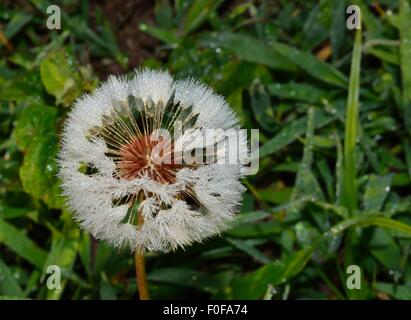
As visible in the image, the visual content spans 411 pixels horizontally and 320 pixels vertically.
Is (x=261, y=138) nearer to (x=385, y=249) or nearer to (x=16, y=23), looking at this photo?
(x=385, y=249)

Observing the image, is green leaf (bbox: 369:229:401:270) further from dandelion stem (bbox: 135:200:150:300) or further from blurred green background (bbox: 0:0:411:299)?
dandelion stem (bbox: 135:200:150:300)

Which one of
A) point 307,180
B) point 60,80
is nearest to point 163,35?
point 60,80

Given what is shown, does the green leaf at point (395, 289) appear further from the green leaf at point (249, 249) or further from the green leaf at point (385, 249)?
the green leaf at point (249, 249)

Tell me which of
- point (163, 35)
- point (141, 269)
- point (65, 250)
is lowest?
point (141, 269)

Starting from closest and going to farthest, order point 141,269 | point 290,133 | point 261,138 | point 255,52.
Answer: point 141,269 → point 290,133 → point 261,138 → point 255,52

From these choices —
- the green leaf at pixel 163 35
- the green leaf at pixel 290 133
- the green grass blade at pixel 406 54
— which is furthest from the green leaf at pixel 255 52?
the green grass blade at pixel 406 54

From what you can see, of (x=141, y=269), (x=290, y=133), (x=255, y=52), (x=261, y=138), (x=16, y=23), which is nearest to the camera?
(x=141, y=269)
